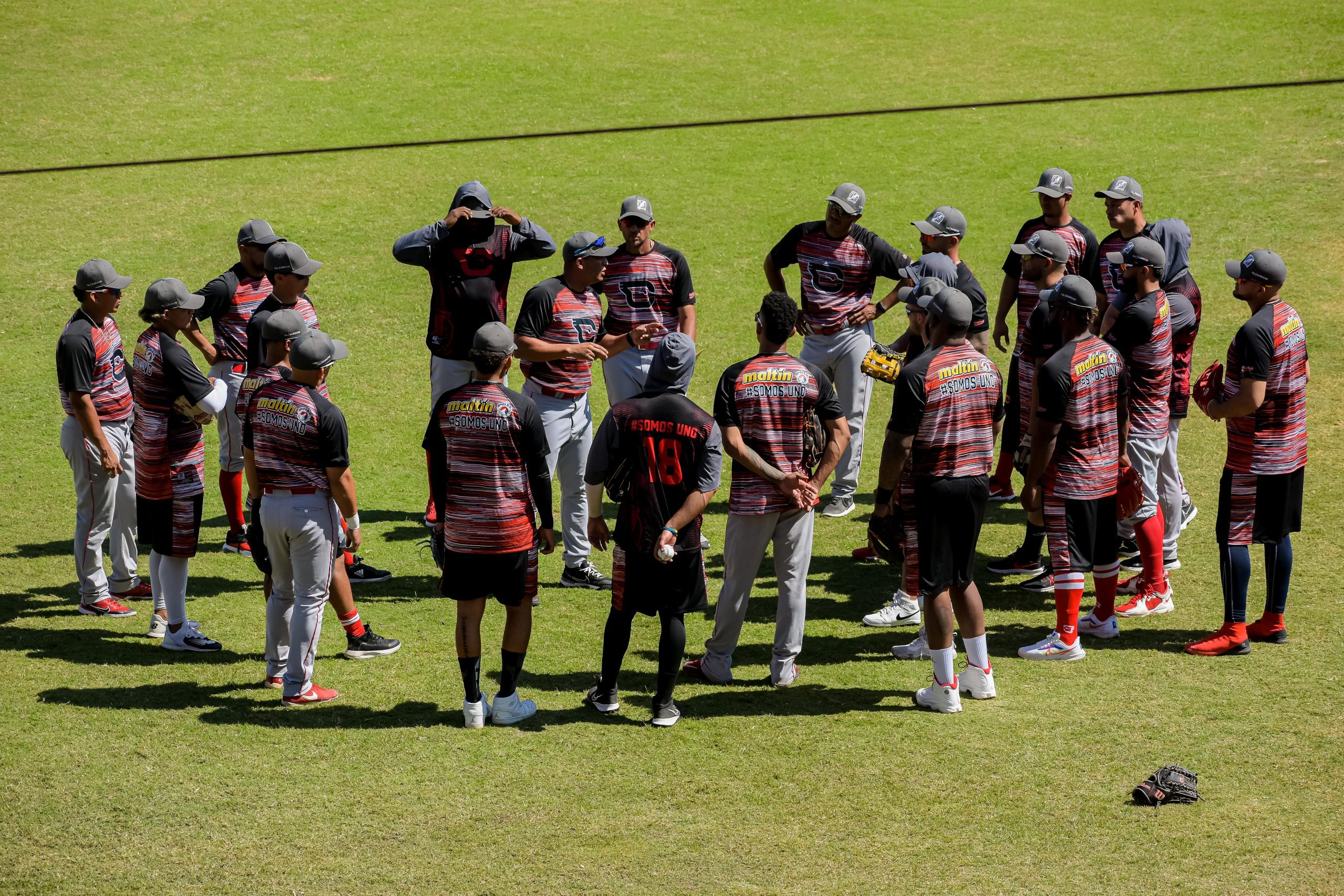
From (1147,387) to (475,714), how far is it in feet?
14.0

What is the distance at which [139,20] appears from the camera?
827 inches

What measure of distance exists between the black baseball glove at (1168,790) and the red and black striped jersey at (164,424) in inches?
199

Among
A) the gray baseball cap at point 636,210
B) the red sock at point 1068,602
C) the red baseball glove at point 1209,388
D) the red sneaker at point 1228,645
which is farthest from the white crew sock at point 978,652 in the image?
the gray baseball cap at point 636,210

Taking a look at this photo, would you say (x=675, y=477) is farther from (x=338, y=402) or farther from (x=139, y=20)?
(x=139, y=20)

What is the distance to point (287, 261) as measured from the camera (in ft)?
24.9

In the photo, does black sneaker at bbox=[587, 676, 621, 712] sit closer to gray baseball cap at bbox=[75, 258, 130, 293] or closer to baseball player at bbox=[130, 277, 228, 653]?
baseball player at bbox=[130, 277, 228, 653]

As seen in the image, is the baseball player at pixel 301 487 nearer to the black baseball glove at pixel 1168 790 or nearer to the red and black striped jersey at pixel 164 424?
the red and black striped jersey at pixel 164 424

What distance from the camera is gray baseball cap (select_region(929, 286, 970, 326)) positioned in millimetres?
6215

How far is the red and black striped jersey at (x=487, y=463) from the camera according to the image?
5891 mm

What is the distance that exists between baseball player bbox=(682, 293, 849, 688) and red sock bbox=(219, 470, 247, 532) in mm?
3730

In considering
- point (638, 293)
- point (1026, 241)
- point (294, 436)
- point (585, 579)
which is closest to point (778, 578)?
point (585, 579)

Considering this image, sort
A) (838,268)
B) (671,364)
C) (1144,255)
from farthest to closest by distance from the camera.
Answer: (838,268) < (1144,255) < (671,364)

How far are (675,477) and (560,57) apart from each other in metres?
15.3

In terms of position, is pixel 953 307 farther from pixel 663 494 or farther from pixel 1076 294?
pixel 663 494
